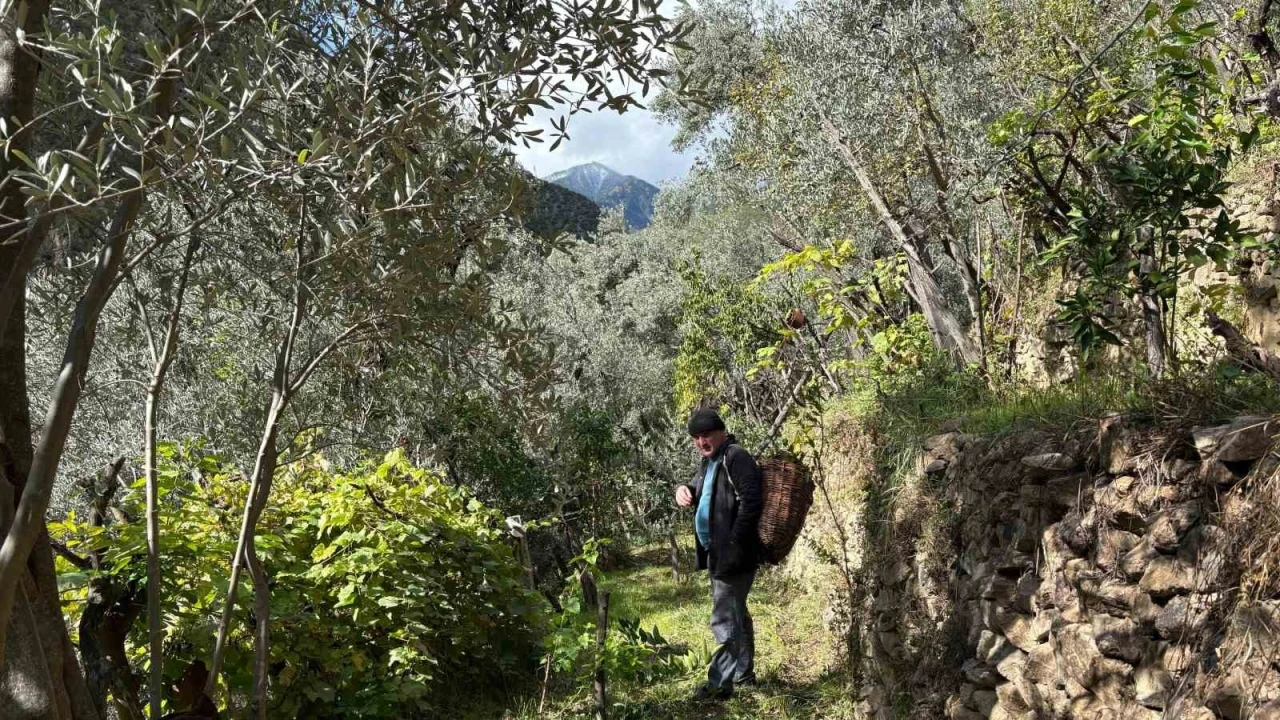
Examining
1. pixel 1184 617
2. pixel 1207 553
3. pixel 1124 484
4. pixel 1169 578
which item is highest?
pixel 1124 484

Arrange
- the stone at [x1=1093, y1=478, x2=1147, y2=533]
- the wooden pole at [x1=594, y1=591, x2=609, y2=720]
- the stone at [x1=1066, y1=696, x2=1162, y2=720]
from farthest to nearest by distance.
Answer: the wooden pole at [x1=594, y1=591, x2=609, y2=720]
the stone at [x1=1093, y1=478, x2=1147, y2=533]
the stone at [x1=1066, y1=696, x2=1162, y2=720]

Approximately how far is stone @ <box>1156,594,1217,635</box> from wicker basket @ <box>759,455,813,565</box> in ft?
7.63

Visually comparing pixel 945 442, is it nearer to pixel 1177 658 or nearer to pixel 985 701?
pixel 985 701

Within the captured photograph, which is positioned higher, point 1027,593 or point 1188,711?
point 1027,593

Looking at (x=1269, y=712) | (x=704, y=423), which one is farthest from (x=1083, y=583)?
(x=704, y=423)

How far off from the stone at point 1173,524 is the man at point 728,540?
2535 mm

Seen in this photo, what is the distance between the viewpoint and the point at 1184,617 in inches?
131

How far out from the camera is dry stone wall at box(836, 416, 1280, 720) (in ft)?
10.4

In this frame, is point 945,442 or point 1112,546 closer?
point 1112,546

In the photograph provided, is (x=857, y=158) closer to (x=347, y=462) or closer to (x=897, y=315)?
(x=897, y=315)

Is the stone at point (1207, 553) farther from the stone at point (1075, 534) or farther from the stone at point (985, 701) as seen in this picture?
the stone at point (985, 701)

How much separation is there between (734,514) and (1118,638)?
2622mm

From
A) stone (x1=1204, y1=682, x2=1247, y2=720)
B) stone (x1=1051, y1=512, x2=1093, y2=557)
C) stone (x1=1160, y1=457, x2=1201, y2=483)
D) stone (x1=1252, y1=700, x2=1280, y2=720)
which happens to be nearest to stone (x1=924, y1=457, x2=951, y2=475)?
stone (x1=1051, y1=512, x2=1093, y2=557)

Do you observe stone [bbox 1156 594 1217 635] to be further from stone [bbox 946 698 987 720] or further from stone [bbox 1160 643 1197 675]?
stone [bbox 946 698 987 720]
